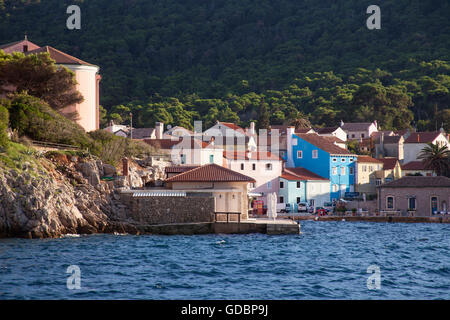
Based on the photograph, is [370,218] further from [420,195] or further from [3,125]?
[3,125]

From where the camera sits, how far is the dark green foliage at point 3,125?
44250 mm

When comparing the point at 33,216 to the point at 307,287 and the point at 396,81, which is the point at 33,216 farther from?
the point at 396,81

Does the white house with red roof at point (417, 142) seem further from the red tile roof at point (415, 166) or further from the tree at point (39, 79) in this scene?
the tree at point (39, 79)

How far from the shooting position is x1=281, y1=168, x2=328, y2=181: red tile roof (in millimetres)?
75650

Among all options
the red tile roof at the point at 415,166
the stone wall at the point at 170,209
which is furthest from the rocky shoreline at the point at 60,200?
the red tile roof at the point at 415,166

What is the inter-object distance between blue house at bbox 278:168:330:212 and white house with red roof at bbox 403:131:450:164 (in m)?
25.0

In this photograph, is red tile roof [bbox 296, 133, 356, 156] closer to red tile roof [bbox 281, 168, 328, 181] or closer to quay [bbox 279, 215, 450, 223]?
red tile roof [bbox 281, 168, 328, 181]

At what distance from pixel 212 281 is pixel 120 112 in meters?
106

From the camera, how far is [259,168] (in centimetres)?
7538

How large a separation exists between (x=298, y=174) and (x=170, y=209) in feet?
109

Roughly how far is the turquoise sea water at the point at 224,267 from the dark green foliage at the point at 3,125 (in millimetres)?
7911

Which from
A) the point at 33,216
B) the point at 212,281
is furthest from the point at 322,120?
the point at 212,281

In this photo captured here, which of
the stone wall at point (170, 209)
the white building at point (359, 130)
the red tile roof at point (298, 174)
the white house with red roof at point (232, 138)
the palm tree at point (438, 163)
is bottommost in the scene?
the stone wall at point (170, 209)

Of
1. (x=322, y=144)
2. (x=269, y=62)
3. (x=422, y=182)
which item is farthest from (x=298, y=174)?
(x=269, y=62)
